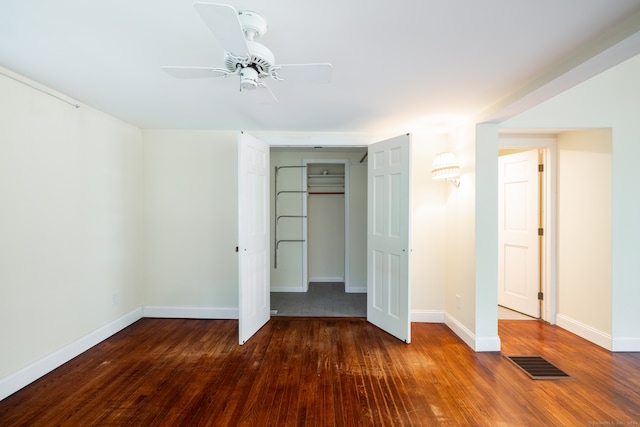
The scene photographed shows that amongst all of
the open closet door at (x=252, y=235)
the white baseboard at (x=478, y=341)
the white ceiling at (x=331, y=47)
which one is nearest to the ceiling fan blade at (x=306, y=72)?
the white ceiling at (x=331, y=47)

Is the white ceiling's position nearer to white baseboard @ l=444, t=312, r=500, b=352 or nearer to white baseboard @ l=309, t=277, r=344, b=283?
white baseboard @ l=444, t=312, r=500, b=352

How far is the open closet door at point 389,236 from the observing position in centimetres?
283

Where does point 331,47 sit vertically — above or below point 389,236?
above

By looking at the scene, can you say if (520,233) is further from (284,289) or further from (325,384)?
(284,289)

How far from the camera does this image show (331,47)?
5.32ft

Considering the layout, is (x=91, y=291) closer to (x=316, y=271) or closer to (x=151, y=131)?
(x=151, y=131)

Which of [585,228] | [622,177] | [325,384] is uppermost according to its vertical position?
[622,177]

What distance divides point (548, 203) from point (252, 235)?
3.53 m

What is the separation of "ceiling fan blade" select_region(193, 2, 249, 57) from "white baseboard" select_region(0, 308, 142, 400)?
282 centimetres

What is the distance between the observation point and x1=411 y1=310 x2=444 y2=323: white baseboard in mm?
3323

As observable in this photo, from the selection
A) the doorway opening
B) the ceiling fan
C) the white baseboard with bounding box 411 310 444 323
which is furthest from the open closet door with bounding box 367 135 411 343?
the ceiling fan

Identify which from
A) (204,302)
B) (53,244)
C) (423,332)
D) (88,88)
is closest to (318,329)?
(423,332)

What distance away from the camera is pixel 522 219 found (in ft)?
11.4

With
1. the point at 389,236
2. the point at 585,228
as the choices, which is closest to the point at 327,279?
the point at 389,236
